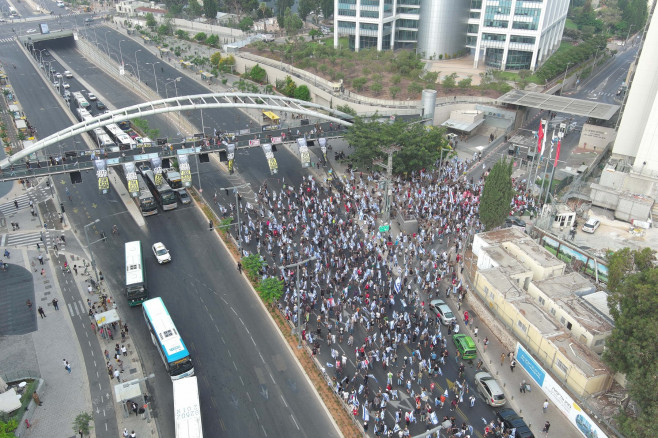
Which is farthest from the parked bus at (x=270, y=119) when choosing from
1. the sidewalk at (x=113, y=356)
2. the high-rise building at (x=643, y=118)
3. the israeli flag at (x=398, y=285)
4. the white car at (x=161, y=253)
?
the high-rise building at (x=643, y=118)

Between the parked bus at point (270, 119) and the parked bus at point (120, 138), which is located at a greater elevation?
the parked bus at point (120, 138)

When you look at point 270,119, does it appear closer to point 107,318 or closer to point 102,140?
point 102,140

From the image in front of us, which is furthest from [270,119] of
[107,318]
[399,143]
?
[107,318]

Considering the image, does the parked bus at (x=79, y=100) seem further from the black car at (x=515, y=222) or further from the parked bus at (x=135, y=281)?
the black car at (x=515, y=222)

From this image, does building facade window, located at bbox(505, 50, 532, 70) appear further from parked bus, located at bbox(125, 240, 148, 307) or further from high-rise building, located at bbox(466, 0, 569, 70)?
parked bus, located at bbox(125, 240, 148, 307)

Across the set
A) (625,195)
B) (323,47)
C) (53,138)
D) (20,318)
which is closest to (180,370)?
(20,318)

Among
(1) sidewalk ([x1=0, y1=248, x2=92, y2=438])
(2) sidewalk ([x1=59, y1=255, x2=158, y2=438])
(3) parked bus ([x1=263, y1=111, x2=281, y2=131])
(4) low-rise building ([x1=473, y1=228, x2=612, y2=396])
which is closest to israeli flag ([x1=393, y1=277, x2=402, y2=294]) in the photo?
(4) low-rise building ([x1=473, y1=228, x2=612, y2=396])

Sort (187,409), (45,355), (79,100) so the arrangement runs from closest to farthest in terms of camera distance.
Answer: (187,409) < (45,355) < (79,100)
